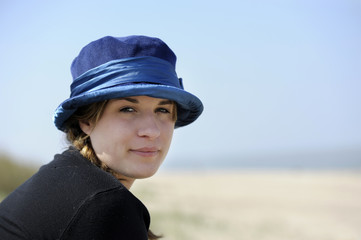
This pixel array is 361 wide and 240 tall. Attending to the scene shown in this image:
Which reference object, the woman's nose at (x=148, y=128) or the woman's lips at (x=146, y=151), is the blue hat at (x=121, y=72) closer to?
the woman's nose at (x=148, y=128)

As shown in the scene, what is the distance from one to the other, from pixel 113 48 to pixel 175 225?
661 cm

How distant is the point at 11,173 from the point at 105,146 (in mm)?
→ 10586

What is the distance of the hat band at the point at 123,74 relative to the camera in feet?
7.30

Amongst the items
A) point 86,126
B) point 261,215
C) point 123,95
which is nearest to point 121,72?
point 123,95

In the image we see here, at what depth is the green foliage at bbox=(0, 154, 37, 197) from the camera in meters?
11.9

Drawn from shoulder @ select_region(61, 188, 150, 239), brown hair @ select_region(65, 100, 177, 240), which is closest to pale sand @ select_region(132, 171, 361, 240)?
brown hair @ select_region(65, 100, 177, 240)

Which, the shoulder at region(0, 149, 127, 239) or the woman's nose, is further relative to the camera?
the woman's nose

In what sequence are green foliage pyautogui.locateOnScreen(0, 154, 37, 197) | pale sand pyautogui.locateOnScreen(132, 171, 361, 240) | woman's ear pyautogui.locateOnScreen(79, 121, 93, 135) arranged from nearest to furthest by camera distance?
woman's ear pyautogui.locateOnScreen(79, 121, 93, 135) < pale sand pyautogui.locateOnScreen(132, 171, 361, 240) < green foliage pyautogui.locateOnScreen(0, 154, 37, 197)

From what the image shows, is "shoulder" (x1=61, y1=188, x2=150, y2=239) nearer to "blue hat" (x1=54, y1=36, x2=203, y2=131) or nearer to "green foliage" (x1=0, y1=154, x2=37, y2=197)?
"blue hat" (x1=54, y1=36, x2=203, y2=131)

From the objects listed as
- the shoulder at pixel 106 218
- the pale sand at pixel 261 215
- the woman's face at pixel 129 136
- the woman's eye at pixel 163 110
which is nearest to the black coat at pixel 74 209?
the shoulder at pixel 106 218

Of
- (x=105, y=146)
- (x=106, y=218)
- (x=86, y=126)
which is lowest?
(x=106, y=218)

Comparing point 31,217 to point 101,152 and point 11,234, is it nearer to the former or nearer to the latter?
point 11,234

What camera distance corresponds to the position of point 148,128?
229cm

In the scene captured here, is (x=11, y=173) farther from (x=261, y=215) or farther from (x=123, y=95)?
(x=123, y=95)
